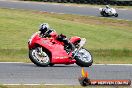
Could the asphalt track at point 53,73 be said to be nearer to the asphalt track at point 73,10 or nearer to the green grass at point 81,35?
the green grass at point 81,35

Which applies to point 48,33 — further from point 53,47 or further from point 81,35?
point 81,35

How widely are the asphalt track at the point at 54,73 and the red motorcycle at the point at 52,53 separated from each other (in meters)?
0.22

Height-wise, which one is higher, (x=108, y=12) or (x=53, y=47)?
(x=53, y=47)

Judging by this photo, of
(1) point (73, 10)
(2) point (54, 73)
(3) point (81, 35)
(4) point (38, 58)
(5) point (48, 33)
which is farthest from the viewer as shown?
(1) point (73, 10)

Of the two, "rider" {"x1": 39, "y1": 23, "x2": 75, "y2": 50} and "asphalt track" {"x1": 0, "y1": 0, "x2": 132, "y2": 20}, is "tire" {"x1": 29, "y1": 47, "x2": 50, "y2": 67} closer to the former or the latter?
"rider" {"x1": 39, "y1": 23, "x2": 75, "y2": 50}

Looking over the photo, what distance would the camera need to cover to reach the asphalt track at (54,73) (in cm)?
1229

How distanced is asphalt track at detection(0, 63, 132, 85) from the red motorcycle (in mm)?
217

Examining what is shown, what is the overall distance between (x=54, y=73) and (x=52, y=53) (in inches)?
55.3

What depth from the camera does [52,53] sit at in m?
14.9

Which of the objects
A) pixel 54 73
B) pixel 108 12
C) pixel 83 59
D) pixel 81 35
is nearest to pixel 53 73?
pixel 54 73

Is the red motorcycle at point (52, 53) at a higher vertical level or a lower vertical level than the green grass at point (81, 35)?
higher

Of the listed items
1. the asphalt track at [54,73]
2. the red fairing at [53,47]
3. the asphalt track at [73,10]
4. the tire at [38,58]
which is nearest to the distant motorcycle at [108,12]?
the asphalt track at [73,10]

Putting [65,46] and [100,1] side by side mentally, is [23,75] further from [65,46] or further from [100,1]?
[100,1]

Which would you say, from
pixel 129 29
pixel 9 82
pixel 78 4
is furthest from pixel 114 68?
pixel 78 4
